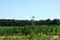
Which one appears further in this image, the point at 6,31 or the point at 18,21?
the point at 18,21

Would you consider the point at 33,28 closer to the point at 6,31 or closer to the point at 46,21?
the point at 6,31

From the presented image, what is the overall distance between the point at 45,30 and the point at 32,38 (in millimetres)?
17827

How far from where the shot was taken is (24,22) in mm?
55844

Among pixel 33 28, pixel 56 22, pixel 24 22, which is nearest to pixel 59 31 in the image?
pixel 33 28

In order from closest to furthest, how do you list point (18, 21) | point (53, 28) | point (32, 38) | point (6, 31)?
point (32, 38)
point (6, 31)
point (53, 28)
point (18, 21)

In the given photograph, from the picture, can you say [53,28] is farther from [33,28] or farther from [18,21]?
[18,21]

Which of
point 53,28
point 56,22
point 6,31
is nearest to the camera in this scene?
point 6,31

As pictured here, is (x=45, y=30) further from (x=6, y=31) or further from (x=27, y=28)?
(x=6, y=31)

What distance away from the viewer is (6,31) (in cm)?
2809

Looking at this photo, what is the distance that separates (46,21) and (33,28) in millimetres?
26161

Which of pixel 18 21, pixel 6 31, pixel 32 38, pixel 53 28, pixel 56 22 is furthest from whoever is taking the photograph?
pixel 18 21

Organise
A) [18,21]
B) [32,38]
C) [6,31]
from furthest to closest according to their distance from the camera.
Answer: [18,21], [6,31], [32,38]

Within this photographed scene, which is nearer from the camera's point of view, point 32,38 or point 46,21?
point 32,38

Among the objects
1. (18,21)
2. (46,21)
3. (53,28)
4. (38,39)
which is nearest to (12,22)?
(18,21)
